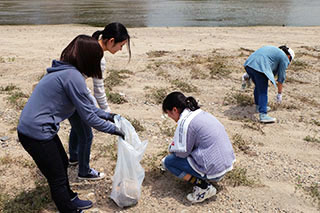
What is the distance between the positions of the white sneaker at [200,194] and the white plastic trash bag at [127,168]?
1.61ft

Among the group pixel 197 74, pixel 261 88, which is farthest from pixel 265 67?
pixel 197 74

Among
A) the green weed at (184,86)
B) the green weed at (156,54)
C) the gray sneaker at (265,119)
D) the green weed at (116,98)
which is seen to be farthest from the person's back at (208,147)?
the green weed at (156,54)

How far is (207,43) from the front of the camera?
401 inches

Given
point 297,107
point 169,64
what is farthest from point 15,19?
point 297,107

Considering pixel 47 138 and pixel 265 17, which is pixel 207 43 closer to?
pixel 47 138

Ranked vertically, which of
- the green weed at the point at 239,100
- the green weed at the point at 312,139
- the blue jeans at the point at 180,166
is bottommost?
the green weed at the point at 239,100

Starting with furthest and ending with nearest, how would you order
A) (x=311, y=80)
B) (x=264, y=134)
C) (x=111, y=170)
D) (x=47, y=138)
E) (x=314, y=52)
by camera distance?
1. (x=314, y=52)
2. (x=311, y=80)
3. (x=264, y=134)
4. (x=111, y=170)
5. (x=47, y=138)

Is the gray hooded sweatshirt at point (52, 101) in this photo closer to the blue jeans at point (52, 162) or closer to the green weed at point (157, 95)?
the blue jeans at point (52, 162)

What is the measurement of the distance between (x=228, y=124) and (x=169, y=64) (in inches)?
116

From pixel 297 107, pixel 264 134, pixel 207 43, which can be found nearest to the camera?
pixel 264 134

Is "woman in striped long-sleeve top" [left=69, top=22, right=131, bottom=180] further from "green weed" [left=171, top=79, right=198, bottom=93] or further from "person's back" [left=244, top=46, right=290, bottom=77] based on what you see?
"green weed" [left=171, top=79, right=198, bottom=93]

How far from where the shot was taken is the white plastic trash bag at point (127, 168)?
2467mm

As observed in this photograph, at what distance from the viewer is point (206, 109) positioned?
488 cm

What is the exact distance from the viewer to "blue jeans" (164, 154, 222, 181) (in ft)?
8.87
